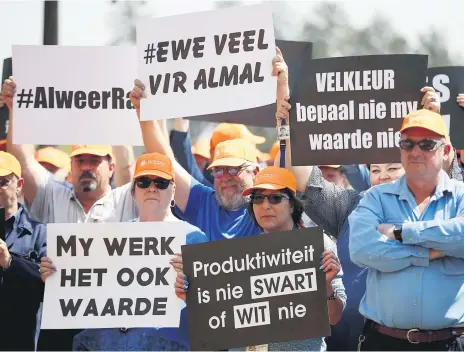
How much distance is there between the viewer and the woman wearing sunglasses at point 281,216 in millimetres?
7176

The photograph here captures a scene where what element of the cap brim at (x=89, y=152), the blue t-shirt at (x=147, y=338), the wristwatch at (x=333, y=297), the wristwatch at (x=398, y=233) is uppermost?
the cap brim at (x=89, y=152)

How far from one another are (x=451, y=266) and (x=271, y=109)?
10.9 ft

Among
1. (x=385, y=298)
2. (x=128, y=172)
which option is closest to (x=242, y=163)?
(x=128, y=172)

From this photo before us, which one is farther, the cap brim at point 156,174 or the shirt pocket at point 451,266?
the cap brim at point 156,174

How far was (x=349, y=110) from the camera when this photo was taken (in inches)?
306

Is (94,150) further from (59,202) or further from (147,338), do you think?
(147,338)

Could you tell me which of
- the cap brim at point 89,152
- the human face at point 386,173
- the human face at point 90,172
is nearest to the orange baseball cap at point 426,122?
the human face at point 386,173

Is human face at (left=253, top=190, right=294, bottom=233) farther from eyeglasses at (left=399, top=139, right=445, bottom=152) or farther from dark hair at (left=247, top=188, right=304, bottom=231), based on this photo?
eyeglasses at (left=399, top=139, right=445, bottom=152)

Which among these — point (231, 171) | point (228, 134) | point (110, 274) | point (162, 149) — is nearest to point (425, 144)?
point (231, 171)

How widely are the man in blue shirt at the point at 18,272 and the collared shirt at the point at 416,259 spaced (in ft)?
7.33

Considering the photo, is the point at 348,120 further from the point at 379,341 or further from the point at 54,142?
the point at 54,142

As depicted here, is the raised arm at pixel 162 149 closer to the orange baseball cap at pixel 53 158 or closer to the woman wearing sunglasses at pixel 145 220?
the woman wearing sunglasses at pixel 145 220

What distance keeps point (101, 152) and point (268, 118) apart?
1570 millimetres

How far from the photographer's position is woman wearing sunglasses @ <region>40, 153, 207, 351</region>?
7594 millimetres
